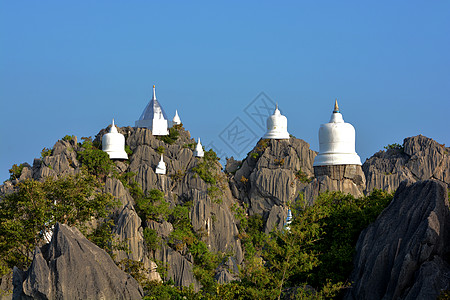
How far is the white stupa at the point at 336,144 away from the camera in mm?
28484

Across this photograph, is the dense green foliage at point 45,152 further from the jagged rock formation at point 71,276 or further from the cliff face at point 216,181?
the jagged rock formation at point 71,276

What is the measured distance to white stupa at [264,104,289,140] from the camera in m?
73.6

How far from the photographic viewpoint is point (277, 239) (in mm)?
29266

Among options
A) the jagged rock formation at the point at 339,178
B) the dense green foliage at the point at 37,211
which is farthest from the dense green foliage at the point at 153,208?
the jagged rock formation at the point at 339,178

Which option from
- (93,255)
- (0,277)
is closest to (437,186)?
→ (93,255)

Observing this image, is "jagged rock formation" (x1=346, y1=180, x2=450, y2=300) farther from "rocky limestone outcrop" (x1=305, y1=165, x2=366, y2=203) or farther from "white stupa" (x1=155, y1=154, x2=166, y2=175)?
"white stupa" (x1=155, y1=154, x2=166, y2=175)

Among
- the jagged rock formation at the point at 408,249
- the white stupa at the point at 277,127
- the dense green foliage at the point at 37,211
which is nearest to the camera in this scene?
the jagged rock formation at the point at 408,249

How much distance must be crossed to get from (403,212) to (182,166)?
50048 mm

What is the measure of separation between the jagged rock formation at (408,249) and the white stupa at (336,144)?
3484 millimetres

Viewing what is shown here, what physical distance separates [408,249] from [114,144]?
170ft

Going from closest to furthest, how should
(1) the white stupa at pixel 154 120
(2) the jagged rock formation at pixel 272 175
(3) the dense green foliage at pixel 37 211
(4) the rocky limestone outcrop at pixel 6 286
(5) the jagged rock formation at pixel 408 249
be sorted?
(5) the jagged rock formation at pixel 408 249
(3) the dense green foliage at pixel 37 211
(4) the rocky limestone outcrop at pixel 6 286
(2) the jagged rock formation at pixel 272 175
(1) the white stupa at pixel 154 120

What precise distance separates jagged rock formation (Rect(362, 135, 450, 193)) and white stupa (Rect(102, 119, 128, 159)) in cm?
2237

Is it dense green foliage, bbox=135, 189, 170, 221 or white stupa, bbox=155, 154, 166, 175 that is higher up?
white stupa, bbox=155, 154, 166, 175

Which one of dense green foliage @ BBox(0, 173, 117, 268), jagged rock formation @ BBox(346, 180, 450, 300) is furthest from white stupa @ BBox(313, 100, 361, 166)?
dense green foliage @ BBox(0, 173, 117, 268)
